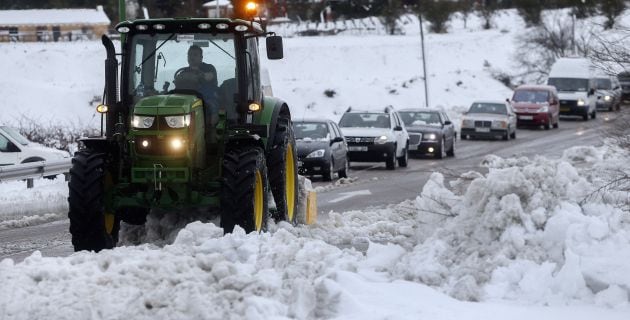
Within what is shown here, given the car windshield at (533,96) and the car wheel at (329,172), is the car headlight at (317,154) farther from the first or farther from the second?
the car windshield at (533,96)

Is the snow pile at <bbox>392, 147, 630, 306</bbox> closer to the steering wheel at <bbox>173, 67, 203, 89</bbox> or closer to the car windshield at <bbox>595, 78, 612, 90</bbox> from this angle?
the steering wheel at <bbox>173, 67, 203, 89</bbox>

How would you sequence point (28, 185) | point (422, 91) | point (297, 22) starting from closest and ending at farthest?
point (28, 185) < point (422, 91) < point (297, 22)

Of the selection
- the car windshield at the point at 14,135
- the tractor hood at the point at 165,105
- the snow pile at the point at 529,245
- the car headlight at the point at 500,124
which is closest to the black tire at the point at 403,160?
the car windshield at the point at 14,135

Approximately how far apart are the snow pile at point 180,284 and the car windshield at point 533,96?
134ft

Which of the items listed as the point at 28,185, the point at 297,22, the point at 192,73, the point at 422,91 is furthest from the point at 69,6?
the point at 192,73

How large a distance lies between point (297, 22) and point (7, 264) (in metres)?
80.5

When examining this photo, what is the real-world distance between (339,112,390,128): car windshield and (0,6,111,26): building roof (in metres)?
55.0

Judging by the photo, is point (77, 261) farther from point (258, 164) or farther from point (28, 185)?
point (28, 185)

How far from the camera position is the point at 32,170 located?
70.8 ft

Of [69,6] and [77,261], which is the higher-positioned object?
[69,6]

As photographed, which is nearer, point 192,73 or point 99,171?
point 99,171

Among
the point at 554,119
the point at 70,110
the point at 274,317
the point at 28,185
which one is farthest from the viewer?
the point at 70,110

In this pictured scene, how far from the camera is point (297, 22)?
89.1 meters

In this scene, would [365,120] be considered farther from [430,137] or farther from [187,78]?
[187,78]
